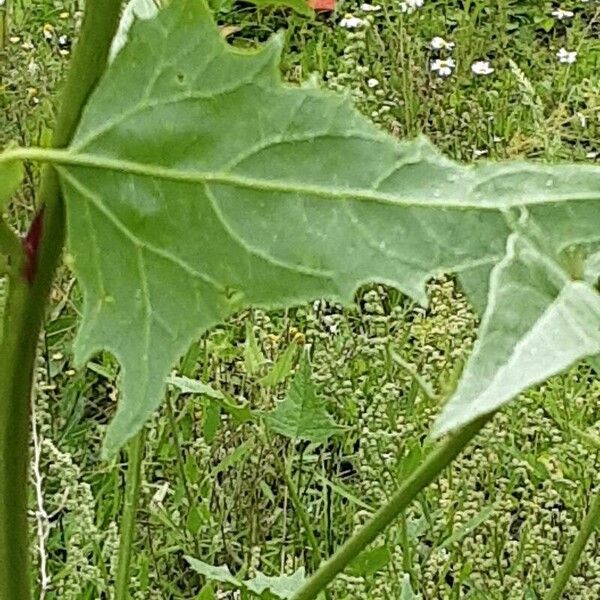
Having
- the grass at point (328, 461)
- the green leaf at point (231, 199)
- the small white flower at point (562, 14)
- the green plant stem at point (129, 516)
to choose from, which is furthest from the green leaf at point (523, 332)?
the small white flower at point (562, 14)

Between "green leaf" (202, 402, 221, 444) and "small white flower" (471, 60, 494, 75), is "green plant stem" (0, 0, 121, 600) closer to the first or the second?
"green leaf" (202, 402, 221, 444)

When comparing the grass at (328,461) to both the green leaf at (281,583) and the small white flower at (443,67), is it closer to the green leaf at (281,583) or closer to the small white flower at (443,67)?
the green leaf at (281,583)

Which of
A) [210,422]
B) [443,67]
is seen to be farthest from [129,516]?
[443,67]

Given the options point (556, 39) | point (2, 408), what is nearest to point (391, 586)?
point (2, 408)

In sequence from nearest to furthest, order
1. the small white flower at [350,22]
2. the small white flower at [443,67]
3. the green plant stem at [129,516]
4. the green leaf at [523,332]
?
the green leaf at [523,332] < the green plant stem at [129,516] < the small white flower at [350,22] < the small white flower at [443,67]

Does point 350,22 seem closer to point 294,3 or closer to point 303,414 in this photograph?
point 303,414

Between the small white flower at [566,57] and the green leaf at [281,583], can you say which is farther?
the small white flower at [566,57]

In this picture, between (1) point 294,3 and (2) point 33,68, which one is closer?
(1) point 294,3

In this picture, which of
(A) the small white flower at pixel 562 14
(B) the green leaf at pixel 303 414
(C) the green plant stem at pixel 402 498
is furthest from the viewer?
(A) the small white flower at pixel 562 14
